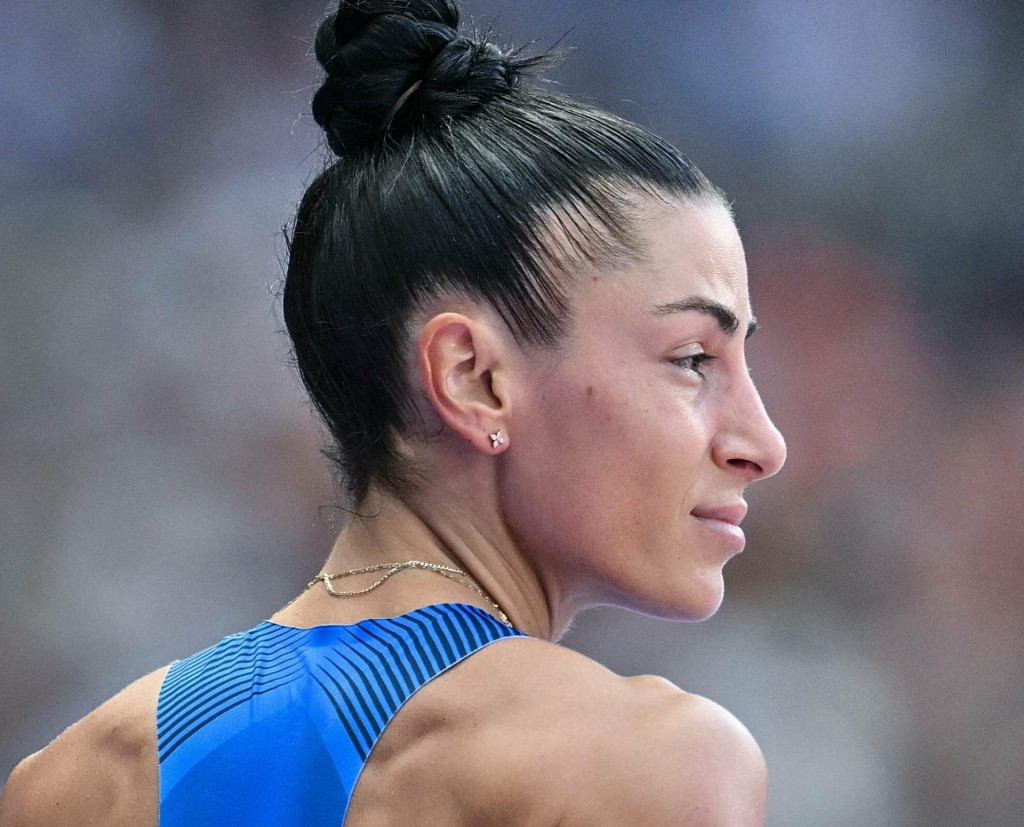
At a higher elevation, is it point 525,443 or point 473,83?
point 473,83

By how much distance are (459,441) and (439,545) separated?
0.12 m

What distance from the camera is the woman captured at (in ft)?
3.88

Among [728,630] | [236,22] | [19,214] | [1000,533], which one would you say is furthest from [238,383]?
[1000,533]

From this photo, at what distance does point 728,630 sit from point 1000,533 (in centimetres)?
102

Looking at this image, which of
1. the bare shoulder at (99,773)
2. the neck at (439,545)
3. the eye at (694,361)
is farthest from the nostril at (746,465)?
the bare shoulder at (99,773)

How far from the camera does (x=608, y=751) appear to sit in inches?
42.4

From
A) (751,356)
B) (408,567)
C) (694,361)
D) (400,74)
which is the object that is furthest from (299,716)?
(751,356)

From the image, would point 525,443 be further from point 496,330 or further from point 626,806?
point 626,806

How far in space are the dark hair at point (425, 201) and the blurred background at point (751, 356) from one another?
2.47 m

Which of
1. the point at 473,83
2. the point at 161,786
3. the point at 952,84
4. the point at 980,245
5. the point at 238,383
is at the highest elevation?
the point at 952,84

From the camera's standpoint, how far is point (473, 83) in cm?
151

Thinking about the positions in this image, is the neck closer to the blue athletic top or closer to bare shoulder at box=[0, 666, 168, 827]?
the blue athletic top

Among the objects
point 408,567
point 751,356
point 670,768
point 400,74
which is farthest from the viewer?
point 751,356

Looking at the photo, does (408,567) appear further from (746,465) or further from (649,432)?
(746,465)
